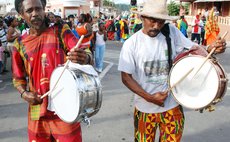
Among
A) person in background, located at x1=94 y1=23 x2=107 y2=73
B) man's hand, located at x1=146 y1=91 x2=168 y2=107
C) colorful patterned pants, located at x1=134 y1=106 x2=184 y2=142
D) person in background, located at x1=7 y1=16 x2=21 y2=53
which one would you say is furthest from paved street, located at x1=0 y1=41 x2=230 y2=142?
person in background, located at x1=94 y1=23 x2=107 y2=73

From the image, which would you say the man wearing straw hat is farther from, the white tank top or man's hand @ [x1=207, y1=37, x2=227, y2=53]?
the white tank top

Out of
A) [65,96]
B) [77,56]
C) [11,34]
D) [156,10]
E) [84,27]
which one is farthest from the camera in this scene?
[11,34]

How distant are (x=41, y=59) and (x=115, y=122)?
9.09ft

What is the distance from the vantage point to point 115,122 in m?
5.12

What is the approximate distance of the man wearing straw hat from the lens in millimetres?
2822

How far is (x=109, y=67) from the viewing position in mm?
10258

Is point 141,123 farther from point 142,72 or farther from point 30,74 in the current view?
point 30,74

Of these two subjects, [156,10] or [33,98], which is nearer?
[33,98]

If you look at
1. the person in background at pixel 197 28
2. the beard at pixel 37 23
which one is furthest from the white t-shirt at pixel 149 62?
the person in background at pixel 197 28

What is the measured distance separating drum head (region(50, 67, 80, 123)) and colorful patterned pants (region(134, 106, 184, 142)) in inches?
31.2

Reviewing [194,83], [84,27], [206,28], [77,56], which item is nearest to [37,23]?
[77,56]

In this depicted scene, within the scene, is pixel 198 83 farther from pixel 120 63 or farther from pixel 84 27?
pixel 84 27

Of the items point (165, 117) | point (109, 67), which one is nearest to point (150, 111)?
point (165, 117)

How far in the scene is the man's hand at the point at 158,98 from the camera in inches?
109
